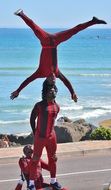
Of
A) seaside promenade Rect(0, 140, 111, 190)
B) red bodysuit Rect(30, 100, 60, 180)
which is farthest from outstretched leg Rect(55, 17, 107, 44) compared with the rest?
seaside promenade Rect(0, 140, 111, 190)

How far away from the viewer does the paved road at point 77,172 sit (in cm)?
1259

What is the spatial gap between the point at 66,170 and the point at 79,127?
7.28m

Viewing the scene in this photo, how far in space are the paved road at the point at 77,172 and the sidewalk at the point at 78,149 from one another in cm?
14

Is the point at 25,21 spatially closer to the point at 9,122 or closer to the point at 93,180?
the point at 93,180

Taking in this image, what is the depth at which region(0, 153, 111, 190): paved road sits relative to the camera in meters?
12.6

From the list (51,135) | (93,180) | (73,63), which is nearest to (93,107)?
(93,180)

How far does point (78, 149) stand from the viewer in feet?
50.2

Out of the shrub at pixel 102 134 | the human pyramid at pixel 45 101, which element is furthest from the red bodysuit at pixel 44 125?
the shrub at pixel 102 134

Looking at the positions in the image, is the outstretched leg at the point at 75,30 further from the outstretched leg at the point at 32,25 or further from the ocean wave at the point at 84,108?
the ocean wave at the point at 84,108

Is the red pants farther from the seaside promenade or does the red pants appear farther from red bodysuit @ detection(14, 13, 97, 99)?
the seaside promenade

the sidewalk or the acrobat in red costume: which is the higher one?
the acrobat in red costume

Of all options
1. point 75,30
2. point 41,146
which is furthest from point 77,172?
point 75,30

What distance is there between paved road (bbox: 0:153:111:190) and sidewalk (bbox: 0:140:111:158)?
0.14 meters

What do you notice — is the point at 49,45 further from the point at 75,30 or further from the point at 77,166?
the point at 77,166
